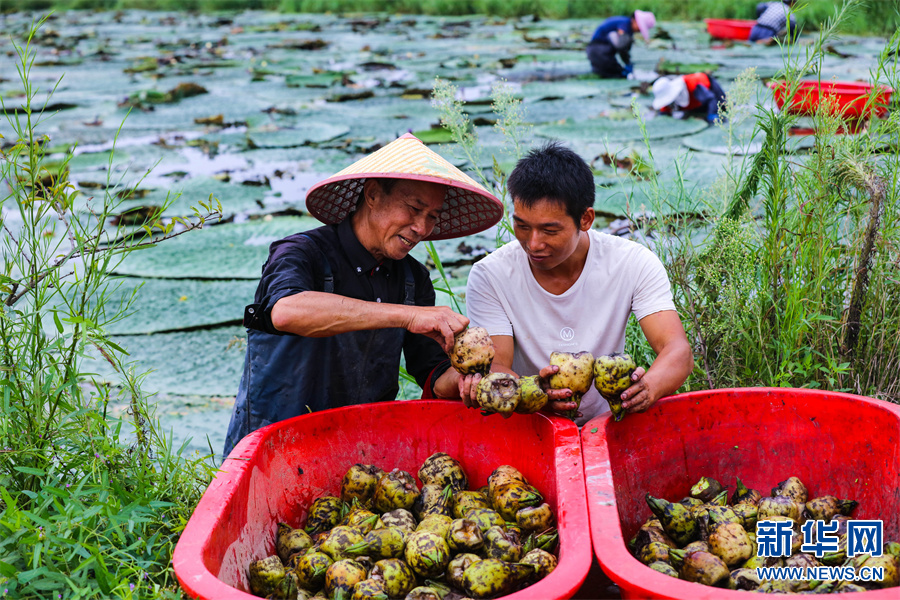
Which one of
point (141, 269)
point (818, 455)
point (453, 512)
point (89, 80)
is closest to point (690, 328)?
point (818, 455)

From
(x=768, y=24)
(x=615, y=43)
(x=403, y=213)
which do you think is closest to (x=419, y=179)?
(x=403, y=213)

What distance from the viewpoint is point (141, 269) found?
5465 millimetres

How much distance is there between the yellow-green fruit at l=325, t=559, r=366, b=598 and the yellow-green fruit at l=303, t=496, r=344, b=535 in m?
0.33

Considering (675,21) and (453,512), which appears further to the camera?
(675,21)

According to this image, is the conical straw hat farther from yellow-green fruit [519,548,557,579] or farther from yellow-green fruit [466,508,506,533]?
yellow-green fruit [519,548,557,579]

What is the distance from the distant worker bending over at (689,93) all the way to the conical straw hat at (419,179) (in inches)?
227

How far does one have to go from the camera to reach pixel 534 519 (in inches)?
79.2

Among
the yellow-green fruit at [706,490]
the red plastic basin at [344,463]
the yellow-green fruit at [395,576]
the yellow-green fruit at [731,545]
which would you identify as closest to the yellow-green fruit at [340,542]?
the yellow-green fruit at [395,576]

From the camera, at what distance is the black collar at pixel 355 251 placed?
2527 millimetres

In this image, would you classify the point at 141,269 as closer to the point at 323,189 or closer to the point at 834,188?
the point at 323,189

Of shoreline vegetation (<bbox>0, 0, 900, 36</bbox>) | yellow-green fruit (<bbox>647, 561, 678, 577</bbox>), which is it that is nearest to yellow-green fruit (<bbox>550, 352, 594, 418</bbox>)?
yellow-green fruit (<bbox>647, 561, 678, 577</bbox>)

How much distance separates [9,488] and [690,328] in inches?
92.1

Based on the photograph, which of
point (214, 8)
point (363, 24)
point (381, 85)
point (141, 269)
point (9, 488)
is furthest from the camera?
point (214, 8)

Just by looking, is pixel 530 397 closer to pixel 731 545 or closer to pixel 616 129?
pixel 731 545
